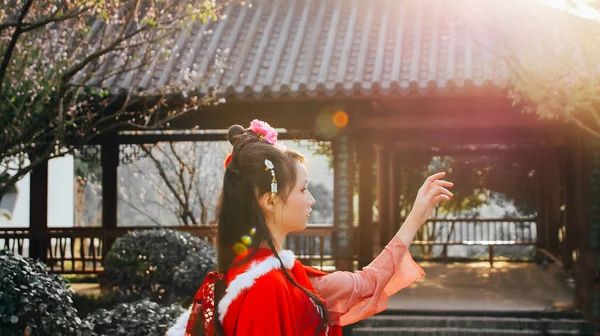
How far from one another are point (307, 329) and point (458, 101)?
25.6ft

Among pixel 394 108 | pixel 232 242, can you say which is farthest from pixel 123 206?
pixel 232 242

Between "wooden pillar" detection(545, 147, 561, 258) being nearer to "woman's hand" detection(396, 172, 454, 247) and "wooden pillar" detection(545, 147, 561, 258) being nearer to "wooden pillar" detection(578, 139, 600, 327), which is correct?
"wooden pillar" detection(578, 139, 600, 327)

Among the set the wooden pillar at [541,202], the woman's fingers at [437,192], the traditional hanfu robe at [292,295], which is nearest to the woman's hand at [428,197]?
the woman's fingers at [437,192]

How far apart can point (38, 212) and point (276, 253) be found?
8.91 metres

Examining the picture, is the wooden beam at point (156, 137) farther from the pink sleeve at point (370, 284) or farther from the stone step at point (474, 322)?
the pink sleeve at point (370, 284)

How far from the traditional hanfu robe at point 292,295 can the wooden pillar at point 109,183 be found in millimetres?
9347

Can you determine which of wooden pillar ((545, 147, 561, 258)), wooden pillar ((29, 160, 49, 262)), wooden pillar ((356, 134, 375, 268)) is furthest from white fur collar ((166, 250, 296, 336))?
wooden pillar ((545, 147, 561, 258))

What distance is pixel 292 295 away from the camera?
239 centimetres

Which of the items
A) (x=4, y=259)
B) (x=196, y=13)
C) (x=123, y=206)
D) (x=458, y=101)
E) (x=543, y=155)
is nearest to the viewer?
(x=4, y=259)

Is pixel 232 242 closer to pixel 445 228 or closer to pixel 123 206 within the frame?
pixel 445 228

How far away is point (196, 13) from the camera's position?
236 inches

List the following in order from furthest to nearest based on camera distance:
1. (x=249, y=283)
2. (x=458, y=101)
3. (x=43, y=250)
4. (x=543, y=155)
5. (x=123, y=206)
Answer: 1. (x=123, y=206)
2. (x=543, y=155)
3. (x=43, y=250)
4. (x=458, y=101)
5. (x=249, y=283)

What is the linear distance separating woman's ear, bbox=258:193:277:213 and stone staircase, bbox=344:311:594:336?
6.14 metres

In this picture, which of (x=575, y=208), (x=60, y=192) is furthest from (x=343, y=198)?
(x=60, y=192)
